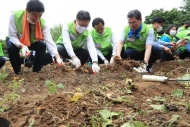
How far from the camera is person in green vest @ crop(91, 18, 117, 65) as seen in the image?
17.5ft

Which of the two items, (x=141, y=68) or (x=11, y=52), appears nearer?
(x=11, y=52)

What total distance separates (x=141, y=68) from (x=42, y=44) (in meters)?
1.60

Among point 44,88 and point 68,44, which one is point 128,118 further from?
point 68,44

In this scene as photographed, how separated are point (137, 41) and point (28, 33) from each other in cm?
197

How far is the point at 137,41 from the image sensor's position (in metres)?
4.86

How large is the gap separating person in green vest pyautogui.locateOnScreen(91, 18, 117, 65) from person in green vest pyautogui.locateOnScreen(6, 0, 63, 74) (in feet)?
4.59

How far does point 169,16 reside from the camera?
21.6 metres

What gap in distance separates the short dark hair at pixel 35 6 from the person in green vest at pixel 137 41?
1.48 metres

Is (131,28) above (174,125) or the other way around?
above

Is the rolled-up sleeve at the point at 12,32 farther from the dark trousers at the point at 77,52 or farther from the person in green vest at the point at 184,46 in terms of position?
the person in green vest at the point at 184,46

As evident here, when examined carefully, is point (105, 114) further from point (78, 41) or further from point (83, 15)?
point (78, 41)

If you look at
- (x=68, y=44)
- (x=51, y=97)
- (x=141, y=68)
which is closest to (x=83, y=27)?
(x=68, y=44)

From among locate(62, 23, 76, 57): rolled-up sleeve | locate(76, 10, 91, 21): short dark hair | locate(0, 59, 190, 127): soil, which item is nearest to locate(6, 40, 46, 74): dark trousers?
locate(62, 23, 76, 57): rolled-up sleeve

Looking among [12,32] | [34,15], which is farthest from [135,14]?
[12,32]
